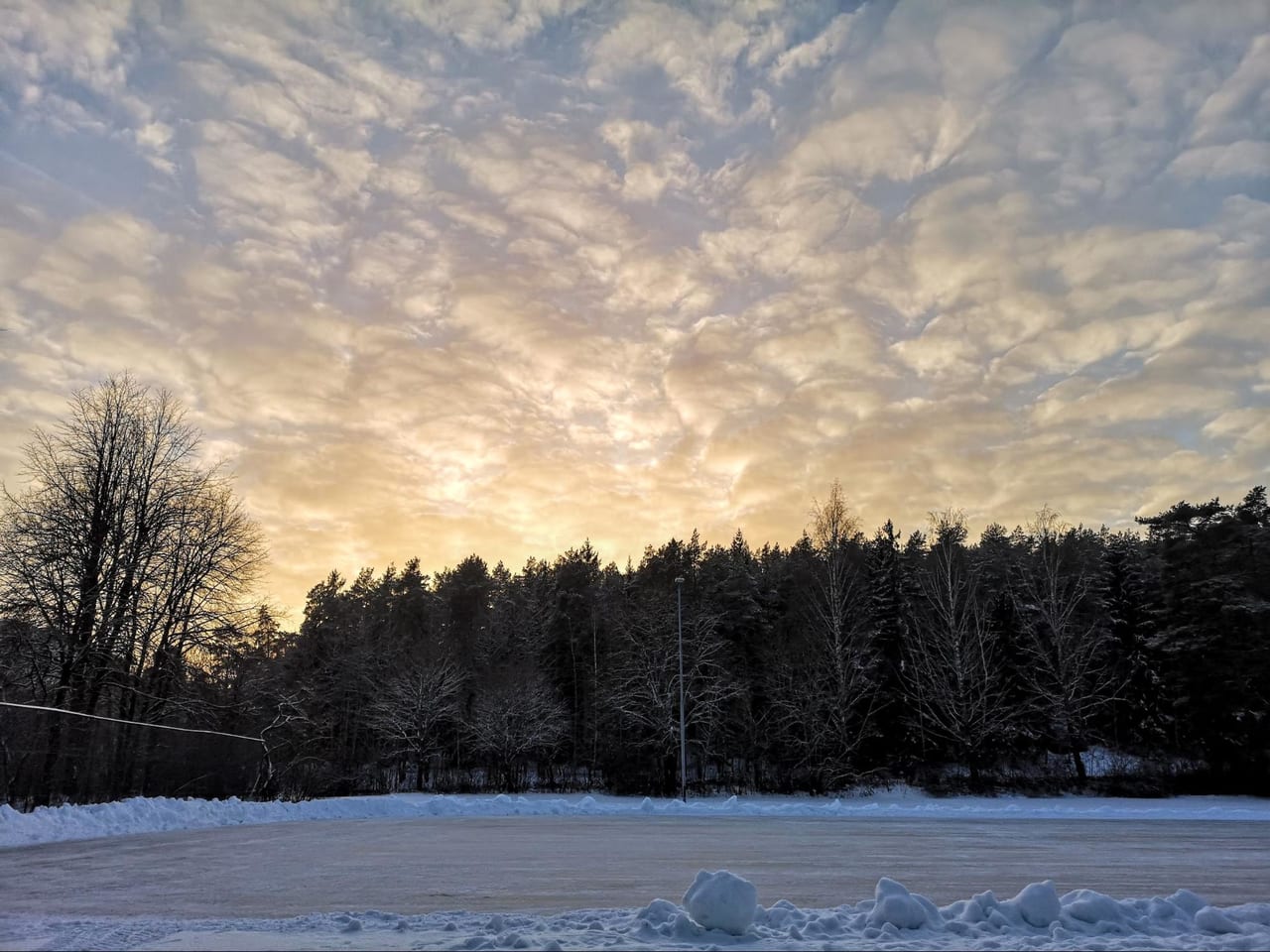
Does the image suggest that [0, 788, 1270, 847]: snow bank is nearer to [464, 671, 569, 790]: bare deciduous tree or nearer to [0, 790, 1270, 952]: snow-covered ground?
[0, 790, 1270, 952]: snow-covered ground

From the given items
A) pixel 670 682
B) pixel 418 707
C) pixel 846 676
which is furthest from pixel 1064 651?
pixel 418 707

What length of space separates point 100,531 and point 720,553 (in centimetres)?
4080

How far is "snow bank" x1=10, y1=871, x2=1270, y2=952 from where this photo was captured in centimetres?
493

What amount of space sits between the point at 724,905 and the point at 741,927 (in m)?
0.18

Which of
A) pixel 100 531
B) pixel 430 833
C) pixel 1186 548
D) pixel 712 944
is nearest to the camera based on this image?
pixel 712 944

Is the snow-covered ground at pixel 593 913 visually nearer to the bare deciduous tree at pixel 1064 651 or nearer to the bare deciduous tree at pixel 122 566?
the bare deciduous tree at pixel 122 566

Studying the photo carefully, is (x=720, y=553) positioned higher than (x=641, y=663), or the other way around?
(x=720, y=553)

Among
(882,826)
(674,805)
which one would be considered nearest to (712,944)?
(882,826)

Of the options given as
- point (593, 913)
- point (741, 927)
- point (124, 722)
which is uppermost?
point (124, 722)

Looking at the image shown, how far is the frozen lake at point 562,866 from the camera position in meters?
7.11

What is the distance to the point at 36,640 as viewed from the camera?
2398cm

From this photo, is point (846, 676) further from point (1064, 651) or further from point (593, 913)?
point (593, 913)

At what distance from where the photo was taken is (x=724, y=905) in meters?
5.19

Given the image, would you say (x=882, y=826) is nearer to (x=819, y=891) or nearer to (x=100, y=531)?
(x=819, y=891)
